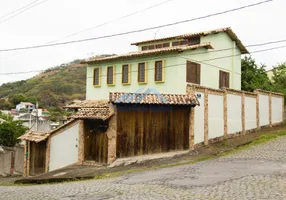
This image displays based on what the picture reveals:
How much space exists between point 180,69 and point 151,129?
580 centimetres

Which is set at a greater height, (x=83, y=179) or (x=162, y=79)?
(x=162, y=79)

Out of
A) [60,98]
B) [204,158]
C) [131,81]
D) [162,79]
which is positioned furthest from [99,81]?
[60,98]

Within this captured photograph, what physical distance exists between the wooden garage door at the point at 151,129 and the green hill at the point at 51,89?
65.0 metres

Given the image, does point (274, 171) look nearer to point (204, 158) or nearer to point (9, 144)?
point (204, 158)

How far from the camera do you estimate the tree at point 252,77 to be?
30.3 meters

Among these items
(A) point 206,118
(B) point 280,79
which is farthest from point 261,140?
(B) point 280,79

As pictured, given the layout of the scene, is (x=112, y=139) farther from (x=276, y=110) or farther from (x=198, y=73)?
(x=276, y=110)

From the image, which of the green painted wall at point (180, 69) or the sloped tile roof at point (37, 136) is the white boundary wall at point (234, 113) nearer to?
the green painted wall at point (180, 69)

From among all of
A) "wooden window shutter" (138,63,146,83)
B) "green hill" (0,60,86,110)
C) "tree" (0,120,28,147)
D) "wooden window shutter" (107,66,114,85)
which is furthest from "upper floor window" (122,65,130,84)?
"green hill" (0,60,86,110)

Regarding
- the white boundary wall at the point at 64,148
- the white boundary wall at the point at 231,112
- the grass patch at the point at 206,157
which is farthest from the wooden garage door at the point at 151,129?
the white boundary wall at the point at 64,148

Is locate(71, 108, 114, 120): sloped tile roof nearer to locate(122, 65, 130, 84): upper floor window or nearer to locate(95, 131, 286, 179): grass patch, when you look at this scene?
locate(95, 131, 286, 179): grass patch

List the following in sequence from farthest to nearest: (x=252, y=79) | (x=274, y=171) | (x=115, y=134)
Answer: (x=252, y=79) → (x=115, y=134) → (x=274, y=171)

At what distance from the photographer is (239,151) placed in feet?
55.5

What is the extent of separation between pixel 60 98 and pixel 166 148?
246 feet
